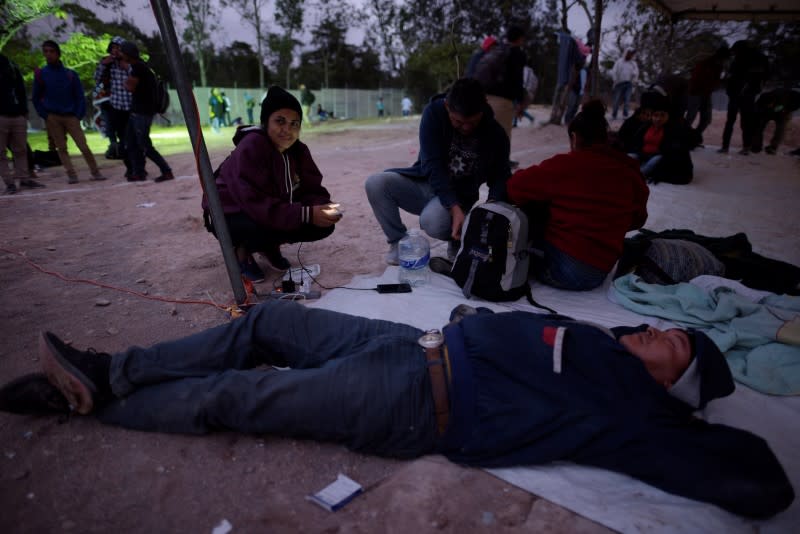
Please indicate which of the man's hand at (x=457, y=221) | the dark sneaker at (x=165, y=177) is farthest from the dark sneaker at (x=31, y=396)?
the dark sneaker at (x=165, y=177)

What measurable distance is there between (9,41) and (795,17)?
20.2 m

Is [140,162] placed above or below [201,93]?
below

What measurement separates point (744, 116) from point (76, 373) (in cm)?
1021

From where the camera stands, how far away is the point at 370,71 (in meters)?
37.0

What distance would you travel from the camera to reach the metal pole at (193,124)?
6.90 ft

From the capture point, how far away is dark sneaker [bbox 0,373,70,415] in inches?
65.1

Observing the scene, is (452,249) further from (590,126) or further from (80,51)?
(80,51)

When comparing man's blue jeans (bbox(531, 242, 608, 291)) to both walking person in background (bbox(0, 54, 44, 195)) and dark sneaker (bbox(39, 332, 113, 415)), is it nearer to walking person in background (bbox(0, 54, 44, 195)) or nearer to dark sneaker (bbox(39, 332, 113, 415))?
dark sneaker (bbox(39, 332, 113, 415))

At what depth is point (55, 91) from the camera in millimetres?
6281

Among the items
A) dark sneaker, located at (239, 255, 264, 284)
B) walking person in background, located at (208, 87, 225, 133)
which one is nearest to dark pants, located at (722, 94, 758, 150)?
dark sneaker, located at (239, 255, 264, 284)

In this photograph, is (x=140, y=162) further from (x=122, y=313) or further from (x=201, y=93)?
(x=201, y=93)

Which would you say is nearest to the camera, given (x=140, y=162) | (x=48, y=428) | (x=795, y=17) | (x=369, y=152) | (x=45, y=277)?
(x=48, y=428)

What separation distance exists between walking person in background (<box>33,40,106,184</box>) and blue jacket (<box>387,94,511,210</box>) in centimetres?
601

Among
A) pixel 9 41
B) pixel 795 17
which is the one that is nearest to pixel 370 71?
pixel 9 41
